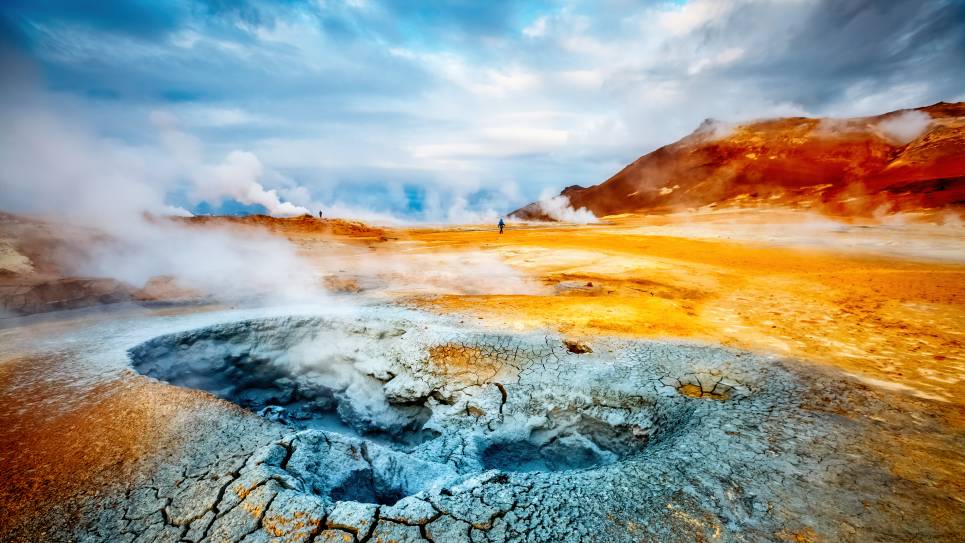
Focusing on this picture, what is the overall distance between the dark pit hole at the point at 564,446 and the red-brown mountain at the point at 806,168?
2932 cm

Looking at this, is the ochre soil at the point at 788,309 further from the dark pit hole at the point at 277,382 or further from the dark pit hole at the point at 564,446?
the dark pit hole at the point at 277,382

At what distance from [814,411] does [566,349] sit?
7.63 feet

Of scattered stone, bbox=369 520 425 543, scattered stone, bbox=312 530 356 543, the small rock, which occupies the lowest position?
the small rock

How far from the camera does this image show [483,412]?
4133 mm

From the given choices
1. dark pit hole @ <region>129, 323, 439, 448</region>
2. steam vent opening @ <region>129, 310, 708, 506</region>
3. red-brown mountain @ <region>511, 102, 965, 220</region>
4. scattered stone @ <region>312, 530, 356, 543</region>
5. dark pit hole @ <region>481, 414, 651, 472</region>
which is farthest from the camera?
red-brown mountain @ <region>511, 102, 965, 220</region>

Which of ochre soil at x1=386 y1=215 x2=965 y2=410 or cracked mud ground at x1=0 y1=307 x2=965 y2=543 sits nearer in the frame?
cracked mud ground at x1=0 y1=307 x2=965 y2=543

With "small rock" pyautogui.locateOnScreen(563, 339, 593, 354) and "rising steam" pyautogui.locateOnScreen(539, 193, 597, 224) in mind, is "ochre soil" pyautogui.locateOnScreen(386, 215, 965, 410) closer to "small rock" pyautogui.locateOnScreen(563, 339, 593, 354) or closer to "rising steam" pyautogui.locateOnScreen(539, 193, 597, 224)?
"small rock" pyautogui.locateOnScreen(563, 339, 593, 354)

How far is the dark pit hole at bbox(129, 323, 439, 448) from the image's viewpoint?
15.8 ft

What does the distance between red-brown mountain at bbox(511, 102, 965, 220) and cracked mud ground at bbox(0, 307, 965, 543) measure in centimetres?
2853

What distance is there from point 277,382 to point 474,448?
3.35 m

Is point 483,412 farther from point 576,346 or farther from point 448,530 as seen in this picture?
point 448,530

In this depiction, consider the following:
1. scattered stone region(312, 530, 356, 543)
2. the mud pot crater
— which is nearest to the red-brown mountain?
the mud pot crater

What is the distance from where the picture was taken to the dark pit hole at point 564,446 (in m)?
3.73

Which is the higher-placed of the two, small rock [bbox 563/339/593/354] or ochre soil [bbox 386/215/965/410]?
small rock [bbox 563/339/593/354]
